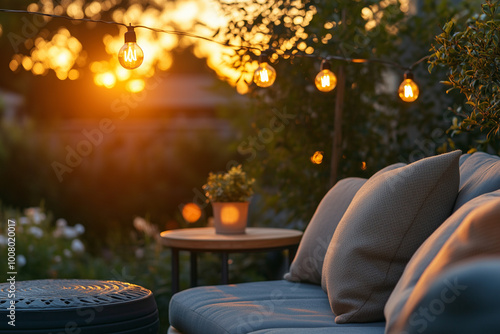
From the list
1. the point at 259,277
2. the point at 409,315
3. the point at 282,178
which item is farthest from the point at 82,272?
the point at 409,315

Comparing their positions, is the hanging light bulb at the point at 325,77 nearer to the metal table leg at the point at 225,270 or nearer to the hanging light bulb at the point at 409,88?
the hanging light bulb at the point at 409,88

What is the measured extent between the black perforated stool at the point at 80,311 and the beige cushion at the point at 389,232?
26.3 inches

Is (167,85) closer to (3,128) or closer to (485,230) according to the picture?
(3,128)

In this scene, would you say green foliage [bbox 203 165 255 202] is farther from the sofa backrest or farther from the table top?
the sofa backrest

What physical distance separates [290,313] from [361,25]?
2.24m

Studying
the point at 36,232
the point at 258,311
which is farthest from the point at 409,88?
the point at 36,232

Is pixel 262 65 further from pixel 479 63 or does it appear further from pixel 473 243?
pixel 473 243

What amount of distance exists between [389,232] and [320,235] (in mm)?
754

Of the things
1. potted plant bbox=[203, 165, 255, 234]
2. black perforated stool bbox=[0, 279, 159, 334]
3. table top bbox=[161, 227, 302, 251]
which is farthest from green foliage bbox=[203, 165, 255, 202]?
black perforated stool bbox=[0, 279, 159, 334]

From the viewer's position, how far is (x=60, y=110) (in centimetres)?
1259

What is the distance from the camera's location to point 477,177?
1979 millimetres

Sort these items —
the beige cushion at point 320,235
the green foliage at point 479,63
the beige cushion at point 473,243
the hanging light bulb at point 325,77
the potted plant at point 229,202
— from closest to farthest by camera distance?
the beige cushion at point 473,243 → the green foliage at point 479,63 → the beige cushion at point 320,235 → the hanging light bulb at point 325,77 → the potted plant at point 229,202

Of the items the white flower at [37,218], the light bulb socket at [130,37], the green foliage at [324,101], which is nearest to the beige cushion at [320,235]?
the light bulb socket at [130,37]

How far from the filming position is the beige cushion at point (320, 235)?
2617mm
